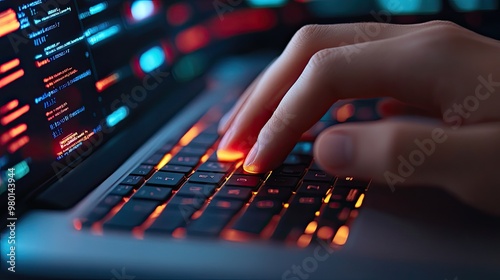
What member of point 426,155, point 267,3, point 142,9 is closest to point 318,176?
point 426,155

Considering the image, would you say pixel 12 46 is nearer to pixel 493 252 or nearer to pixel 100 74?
pixel 100 74

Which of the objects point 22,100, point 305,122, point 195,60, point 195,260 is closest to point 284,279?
point 195,260

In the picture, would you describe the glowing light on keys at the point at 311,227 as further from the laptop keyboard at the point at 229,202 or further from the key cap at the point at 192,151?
the key cap at the point at 192,151

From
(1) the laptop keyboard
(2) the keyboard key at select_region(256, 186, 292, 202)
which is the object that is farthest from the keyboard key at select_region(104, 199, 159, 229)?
(2) the keyboard key at select_region(256, 186, 292, 202)

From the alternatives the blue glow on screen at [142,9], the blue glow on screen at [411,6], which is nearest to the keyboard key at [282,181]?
the blue glow on screen at [142,9]

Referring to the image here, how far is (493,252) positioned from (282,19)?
0.64m

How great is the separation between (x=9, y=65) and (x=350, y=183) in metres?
0.35

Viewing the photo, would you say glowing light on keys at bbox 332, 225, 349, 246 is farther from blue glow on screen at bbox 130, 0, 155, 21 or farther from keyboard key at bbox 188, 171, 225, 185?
blue glow on screen at bbox 130, 0, 155, 21

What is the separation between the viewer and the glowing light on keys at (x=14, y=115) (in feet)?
1.93

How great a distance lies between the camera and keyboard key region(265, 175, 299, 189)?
63cm

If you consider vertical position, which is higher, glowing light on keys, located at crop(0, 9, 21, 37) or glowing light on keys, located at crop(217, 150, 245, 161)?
glowing light on keys, located at crop(0, 9, 21, 37)

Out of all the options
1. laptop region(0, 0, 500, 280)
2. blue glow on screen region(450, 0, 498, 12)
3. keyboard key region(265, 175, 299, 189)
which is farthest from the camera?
blue glow on screen region(450, 0, 498, 12)

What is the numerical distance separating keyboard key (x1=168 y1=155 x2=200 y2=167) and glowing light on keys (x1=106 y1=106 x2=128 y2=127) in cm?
11

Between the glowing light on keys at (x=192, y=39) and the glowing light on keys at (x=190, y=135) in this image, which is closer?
the glowing light on keys at (x=190, y=135)
